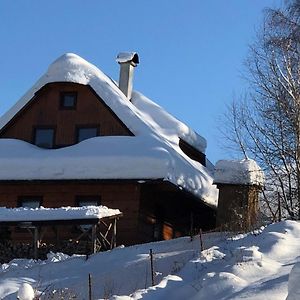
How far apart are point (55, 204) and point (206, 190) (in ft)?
16.6

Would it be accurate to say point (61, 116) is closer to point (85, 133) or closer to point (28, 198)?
point (85, 133)

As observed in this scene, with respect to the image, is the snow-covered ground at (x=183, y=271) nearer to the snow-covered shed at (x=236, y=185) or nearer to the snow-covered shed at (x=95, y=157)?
the snow-covered shed at (x=95, y=157)

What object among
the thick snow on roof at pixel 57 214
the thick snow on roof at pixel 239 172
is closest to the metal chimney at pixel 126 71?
the thick snow on roof at pixel 239 172

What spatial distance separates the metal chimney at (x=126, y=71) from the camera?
26141 mm

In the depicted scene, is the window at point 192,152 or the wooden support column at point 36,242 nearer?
the wooden support column at point 36,242

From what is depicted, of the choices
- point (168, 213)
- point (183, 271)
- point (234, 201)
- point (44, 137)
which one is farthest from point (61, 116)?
point (183, 271)

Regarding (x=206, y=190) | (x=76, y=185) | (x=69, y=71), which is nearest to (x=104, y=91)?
(x=69, y=71)

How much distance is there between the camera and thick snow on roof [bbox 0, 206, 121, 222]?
17.7 m

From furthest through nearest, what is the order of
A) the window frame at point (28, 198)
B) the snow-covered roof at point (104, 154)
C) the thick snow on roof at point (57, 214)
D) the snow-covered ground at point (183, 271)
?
1. the window frame at point (28, 198)
2. the snow-covered roof at point (104, 154)
3. the thick snow on roof at point (57, 214)
4. the snow-covered ground at point (183, 271)

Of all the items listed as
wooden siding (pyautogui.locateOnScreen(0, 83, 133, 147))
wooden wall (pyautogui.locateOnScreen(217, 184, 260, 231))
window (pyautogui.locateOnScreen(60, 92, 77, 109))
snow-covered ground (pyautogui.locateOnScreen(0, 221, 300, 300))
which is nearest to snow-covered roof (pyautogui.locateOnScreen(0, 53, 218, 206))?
wooden siding (pyautogui.locateOnScreen(0, 83, 133, 147))

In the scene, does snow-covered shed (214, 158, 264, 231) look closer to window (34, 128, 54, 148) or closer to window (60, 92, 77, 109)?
window (60, 92, 77, 109)

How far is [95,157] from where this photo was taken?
21.1 meters

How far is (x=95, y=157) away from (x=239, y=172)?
15.1 feet

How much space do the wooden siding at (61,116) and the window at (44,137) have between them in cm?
15
